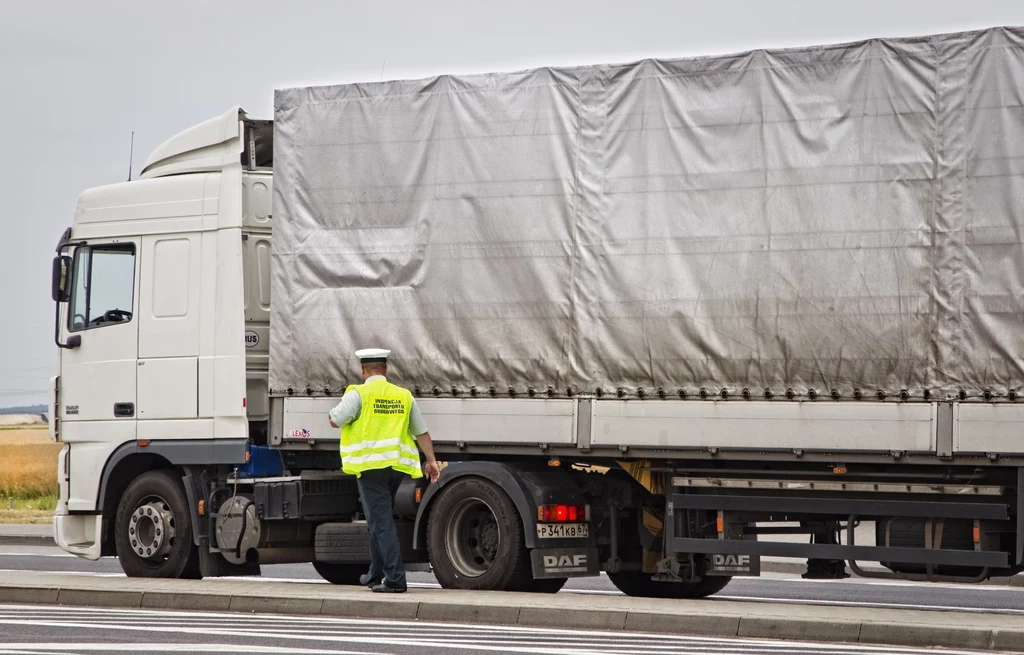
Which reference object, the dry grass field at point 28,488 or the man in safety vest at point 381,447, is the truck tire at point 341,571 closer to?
the man in safety vest at point 381,447

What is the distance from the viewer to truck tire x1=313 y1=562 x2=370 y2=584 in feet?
47.0

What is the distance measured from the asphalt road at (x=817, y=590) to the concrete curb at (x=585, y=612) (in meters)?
2.08

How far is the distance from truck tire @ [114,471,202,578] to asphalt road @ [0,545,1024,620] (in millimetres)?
1366

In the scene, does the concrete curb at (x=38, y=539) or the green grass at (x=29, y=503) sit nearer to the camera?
the concrete curb at (x=38, y=539)

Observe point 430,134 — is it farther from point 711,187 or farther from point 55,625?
point 55,625

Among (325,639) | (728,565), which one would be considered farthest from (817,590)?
(325,639)

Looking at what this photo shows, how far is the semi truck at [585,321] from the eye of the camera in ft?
35.3

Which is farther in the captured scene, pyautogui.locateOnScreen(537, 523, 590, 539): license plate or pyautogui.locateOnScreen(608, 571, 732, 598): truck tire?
pyautogui.locateOnScreen(608, 571, 732, 598): truck tire

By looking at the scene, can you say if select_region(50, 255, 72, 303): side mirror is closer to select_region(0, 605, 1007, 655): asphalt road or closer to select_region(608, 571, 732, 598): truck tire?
select_region(0, 605, 1007, 655): asphalt road

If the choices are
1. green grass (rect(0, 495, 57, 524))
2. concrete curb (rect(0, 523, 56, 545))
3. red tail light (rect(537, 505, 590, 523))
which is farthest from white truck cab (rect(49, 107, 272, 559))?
green grass (rect(0, 495, 57, 524))

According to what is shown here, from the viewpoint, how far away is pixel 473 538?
40.3ft

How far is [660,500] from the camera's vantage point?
1217 centimetres

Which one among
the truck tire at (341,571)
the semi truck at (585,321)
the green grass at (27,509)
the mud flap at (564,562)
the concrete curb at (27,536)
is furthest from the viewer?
the green grass at (27,509)

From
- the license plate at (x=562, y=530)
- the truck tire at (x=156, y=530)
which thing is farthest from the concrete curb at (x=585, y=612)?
the truck tire at (x=156, y=530)
